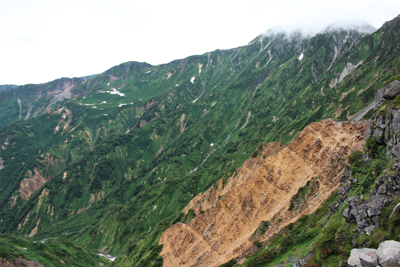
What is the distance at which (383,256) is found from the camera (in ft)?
56.6

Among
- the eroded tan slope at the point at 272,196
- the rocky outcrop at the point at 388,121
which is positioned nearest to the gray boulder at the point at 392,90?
the rocky outcrop at the point at 388,121

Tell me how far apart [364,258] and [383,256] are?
139 centimetres

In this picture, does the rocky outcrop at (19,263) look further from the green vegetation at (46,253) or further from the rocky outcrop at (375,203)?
the rocky outcrop at (375,203)

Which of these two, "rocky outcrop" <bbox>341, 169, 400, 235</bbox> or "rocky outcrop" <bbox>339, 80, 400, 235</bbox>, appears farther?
"rocky outcrop" <bbox>339, 80, 400, 235</bbox>

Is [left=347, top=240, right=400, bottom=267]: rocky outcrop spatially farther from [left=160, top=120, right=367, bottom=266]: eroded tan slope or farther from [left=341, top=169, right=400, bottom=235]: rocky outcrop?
[left=160, top=120, right=367, bottom=266]: eroded tan slope

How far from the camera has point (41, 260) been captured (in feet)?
434

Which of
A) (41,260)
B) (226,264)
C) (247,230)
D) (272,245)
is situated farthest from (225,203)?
(41,260)

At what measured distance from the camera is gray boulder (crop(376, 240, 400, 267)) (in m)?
16.7

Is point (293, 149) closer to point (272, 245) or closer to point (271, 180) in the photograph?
point (271, 180)

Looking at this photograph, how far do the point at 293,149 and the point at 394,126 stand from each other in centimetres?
4021

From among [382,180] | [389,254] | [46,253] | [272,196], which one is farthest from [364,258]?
[46,253]

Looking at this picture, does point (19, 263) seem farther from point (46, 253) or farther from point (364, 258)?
point (364, 258)

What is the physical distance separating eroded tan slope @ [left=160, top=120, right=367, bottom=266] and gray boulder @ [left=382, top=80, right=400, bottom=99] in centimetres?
1906

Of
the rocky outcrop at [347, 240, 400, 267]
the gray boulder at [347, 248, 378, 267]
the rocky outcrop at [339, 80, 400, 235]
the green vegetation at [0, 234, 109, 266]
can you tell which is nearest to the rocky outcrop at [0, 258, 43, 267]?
the green vegetation at [0, 234, 109, 266]
